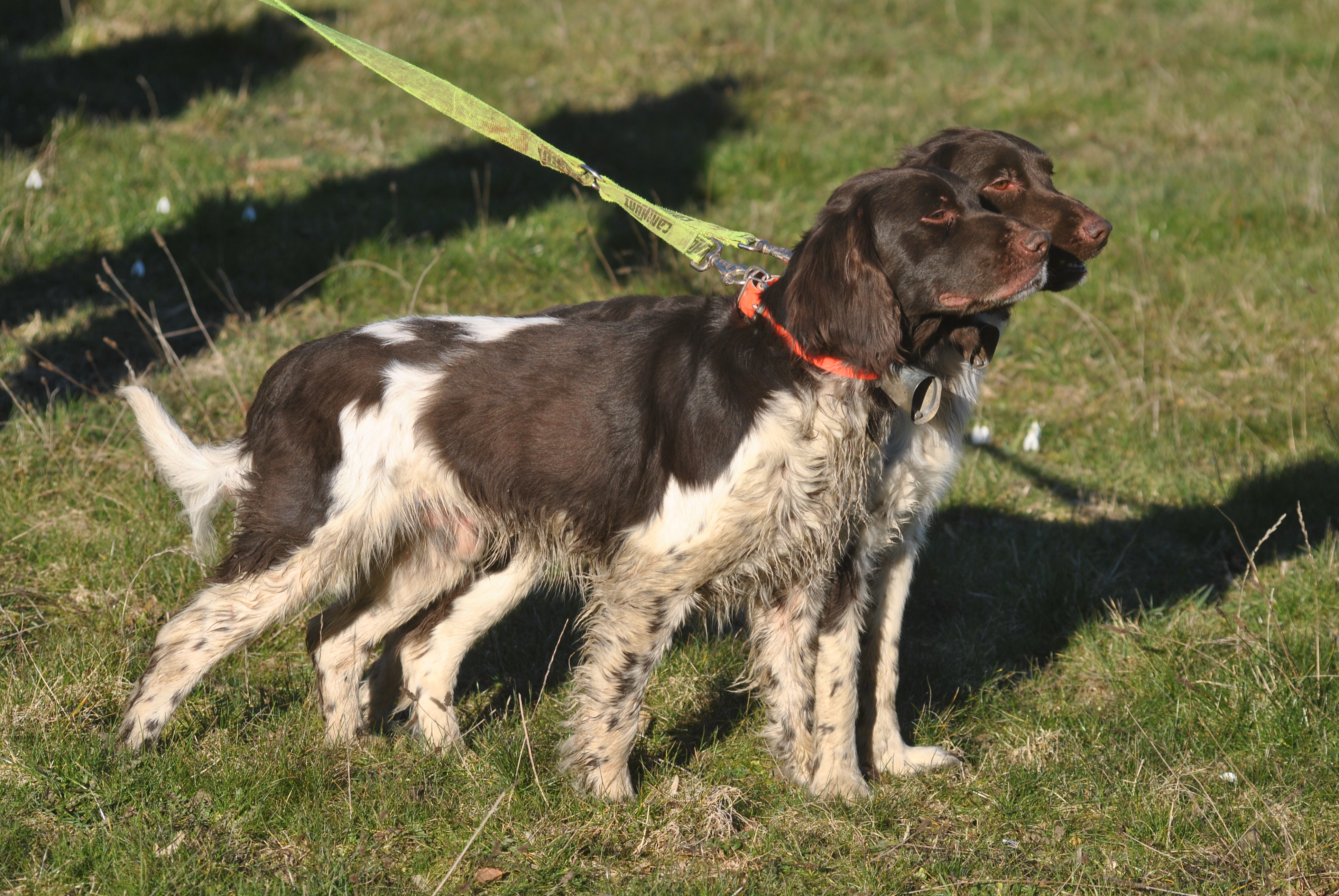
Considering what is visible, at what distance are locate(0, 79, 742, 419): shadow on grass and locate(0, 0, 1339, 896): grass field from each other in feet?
0.08

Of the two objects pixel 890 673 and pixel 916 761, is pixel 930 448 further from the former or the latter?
pixel 916 761

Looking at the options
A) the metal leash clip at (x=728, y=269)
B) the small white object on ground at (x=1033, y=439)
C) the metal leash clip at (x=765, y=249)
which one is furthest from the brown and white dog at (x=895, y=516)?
the small white object on ground at (x=1033, y=439)

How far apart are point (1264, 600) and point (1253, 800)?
1.15m

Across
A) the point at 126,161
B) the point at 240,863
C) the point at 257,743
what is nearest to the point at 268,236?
the point at 126,161

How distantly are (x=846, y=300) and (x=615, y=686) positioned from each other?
3.65ft

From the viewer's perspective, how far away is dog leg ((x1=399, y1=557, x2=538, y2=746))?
11.1 ft

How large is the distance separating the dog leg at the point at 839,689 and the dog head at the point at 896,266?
0.68 meters

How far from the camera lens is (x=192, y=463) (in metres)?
3.11

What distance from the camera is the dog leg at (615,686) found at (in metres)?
2.90

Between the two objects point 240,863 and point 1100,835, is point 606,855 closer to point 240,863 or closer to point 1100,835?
point 240,863

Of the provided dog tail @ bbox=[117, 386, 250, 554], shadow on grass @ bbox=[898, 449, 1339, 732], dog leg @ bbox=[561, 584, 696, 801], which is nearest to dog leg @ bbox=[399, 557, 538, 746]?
dog leg @ bbox=[561, 584, 696, 801]

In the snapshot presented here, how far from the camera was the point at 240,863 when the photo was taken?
2.61 metres

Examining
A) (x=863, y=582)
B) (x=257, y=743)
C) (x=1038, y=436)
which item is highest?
(x=863, y=582)

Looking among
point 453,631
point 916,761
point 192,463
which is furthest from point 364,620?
point 916,761
